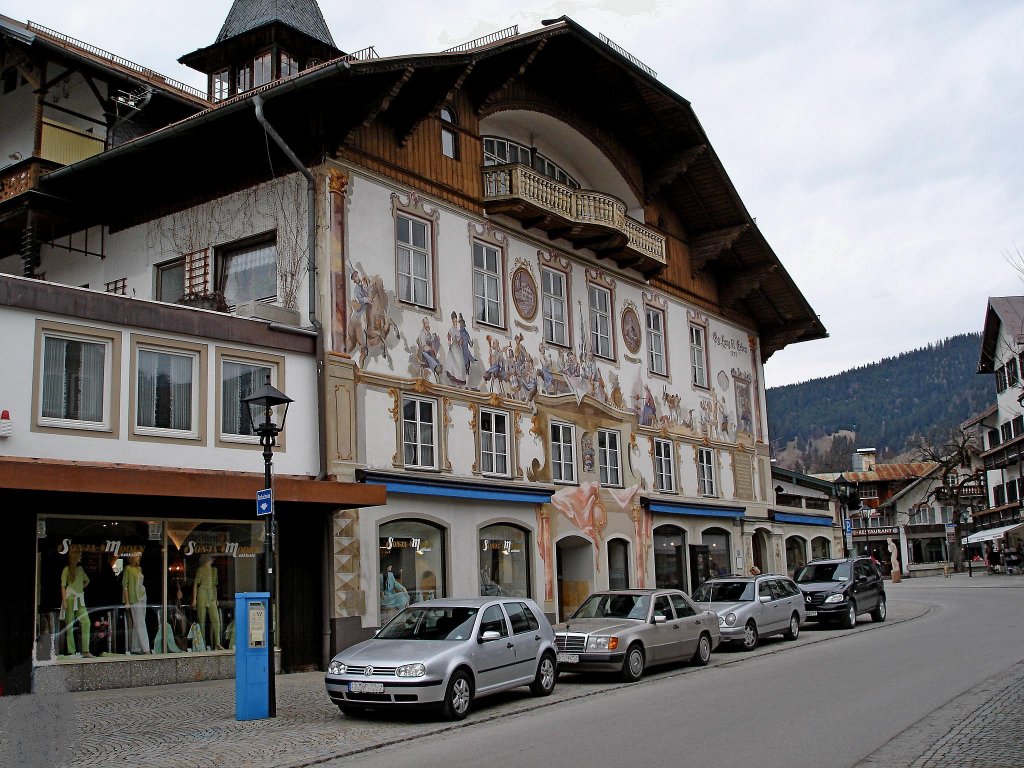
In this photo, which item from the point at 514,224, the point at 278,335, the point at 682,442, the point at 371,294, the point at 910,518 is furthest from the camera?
the point at 910,518

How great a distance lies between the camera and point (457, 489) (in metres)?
23.8

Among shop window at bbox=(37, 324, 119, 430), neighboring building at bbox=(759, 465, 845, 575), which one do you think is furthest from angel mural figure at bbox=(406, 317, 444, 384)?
neighboring building at bbox=(759, 465, 845, 575)

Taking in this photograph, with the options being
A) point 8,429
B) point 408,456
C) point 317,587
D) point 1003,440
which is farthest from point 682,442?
point 1003,440

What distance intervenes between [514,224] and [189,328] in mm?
10456

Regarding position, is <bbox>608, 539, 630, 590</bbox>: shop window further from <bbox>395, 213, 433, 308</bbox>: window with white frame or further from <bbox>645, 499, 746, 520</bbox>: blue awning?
<bbox>395, 213, 433, 308</bbox>: window with white frame

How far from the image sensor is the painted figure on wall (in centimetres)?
2220

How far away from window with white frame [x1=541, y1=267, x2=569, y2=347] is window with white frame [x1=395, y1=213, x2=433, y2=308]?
4574 millimetres

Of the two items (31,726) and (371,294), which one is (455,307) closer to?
(371,294)

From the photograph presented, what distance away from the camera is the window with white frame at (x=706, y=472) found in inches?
1353

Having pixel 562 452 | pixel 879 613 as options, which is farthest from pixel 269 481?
pixel 879 613

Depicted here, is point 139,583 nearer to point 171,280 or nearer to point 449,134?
point 171,280

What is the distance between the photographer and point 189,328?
19.2 m

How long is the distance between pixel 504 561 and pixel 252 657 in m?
12.1

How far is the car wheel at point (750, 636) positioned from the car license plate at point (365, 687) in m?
11.3
